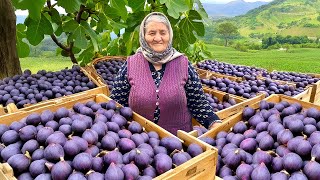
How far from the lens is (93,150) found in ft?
4.61

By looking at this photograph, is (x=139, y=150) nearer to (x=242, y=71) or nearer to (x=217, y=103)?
(x=217, y=103)

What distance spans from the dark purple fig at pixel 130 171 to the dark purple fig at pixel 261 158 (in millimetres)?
606

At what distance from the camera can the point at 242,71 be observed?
189 inches

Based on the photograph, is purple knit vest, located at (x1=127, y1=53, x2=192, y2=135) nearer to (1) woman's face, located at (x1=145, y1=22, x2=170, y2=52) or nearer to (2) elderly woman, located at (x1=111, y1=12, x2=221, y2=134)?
(2) elderly woman, located at (x1=111, y1=12, x2=221, y2=134)

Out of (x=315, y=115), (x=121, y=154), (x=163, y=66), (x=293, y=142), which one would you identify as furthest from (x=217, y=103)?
(x=121, y=154)

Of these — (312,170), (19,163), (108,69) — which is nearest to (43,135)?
(19,163)

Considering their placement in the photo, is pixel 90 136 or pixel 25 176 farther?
pixel 90 136

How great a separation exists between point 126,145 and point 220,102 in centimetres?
210

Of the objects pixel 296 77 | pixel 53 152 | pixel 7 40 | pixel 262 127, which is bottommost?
pixel 296 77

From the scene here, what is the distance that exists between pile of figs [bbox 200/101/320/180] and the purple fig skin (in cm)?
90

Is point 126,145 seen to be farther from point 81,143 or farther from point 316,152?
point 316,152

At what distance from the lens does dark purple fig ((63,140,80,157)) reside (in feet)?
4.35

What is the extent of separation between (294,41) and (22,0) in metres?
15.6

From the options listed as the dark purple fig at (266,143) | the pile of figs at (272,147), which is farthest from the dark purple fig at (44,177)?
the dark purple fig at (266,143)
